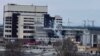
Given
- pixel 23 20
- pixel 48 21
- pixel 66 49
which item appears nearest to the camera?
pixel 66 49

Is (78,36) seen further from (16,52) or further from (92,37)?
(16,52)

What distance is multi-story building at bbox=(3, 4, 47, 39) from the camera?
62.3m

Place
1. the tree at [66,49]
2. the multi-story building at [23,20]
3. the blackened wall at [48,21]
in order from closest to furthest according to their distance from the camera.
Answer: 1. the tree at [66,49]
2. the multi-story building at [23,20]
3. the blackened wall at [48,21]

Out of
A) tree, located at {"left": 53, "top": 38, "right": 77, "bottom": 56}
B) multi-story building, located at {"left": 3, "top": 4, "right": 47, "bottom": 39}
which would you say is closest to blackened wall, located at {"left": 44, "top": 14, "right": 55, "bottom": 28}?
multi-story building, located at {"left": 3, "top": 4, "right": 47, "bottom": 39}

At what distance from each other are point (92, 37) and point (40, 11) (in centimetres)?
1400

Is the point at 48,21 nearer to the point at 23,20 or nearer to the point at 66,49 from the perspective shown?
the point at 23,20

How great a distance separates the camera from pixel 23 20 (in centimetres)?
6359

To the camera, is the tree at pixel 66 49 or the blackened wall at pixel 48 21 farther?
the blackened wall at pixel 48 21

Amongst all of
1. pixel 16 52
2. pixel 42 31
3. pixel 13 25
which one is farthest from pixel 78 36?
pixel 16 52

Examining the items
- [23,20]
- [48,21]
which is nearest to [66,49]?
[23,20]

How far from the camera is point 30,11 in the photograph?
217ft

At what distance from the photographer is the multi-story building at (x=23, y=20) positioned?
62294mm

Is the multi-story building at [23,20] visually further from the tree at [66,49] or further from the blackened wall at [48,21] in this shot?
the tree at [66,49]

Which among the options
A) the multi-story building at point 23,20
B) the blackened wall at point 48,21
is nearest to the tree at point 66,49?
the multi-story building at point 23,20
